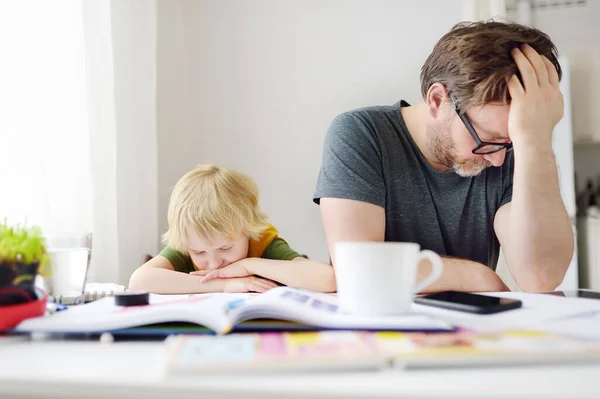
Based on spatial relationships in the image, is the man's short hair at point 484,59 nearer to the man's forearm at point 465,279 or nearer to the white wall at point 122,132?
the man's forearm at point 465,279

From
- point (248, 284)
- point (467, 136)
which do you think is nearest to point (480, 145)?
point (467, 136)

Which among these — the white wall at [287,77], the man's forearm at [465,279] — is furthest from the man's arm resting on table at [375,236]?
the white wall at [287,77]

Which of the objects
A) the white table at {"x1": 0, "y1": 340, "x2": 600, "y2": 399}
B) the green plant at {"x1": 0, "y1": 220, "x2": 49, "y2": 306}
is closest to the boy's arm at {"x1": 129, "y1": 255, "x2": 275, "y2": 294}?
the green plant at {"x1": 0, "y1": 220, "x2": 49, "y2": 306}

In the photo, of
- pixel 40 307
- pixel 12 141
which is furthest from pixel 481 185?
pixel 12 141

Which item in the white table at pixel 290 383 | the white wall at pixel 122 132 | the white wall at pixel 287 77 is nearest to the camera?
the white table at pixel 290 383

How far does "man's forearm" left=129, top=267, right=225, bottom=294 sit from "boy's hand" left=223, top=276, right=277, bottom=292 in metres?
0.03

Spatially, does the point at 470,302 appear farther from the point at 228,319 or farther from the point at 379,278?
the point at 228,319

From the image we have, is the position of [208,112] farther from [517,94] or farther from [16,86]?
Result: [517,94]

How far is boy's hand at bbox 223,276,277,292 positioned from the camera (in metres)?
1.20

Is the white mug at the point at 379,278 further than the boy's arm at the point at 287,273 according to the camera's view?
No

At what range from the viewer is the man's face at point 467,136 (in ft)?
4.21

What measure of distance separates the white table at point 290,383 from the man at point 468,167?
740 millimetres

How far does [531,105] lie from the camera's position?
1.24 m

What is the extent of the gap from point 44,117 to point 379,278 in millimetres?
1752
